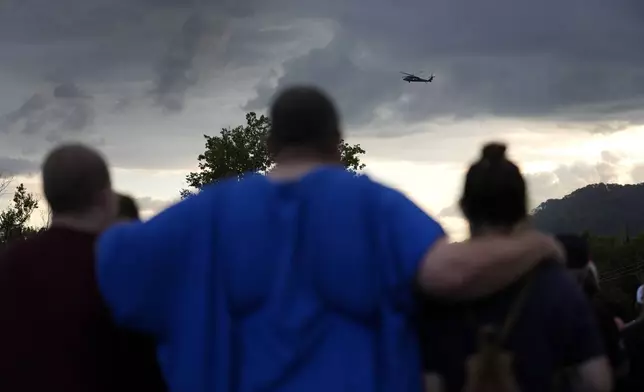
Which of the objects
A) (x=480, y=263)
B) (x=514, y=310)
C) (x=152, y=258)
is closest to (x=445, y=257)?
(x=480, y=263)

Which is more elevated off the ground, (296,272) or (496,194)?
(496,194)

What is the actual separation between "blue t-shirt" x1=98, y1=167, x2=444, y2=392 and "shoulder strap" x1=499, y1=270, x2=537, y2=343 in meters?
0.27

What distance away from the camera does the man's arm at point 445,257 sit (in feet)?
8.41

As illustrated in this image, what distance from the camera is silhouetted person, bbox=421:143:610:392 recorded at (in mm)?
2787

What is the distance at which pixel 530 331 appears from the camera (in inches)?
111

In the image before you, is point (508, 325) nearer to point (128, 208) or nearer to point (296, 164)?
point (296, 164)

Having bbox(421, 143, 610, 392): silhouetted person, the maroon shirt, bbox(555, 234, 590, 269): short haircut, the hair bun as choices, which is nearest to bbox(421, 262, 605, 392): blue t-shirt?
bbox(421, 143, 610, 392): silhouetted person

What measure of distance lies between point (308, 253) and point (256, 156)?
140ft

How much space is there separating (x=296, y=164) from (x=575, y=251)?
209 cm

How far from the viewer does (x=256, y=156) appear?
4503 centimetres

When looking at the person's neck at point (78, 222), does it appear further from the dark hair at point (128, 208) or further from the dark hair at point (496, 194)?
the dark hair at point (496, 194)

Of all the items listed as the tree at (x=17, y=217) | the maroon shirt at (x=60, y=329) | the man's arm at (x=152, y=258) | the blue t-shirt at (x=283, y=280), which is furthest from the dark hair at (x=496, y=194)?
the tree at (x=17, y=217)

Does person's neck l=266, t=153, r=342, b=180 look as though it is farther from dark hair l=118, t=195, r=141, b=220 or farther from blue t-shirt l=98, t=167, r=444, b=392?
dark hair l=118, t=195, r=141, b=220

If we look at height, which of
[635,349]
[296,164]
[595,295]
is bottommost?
[635,349]
